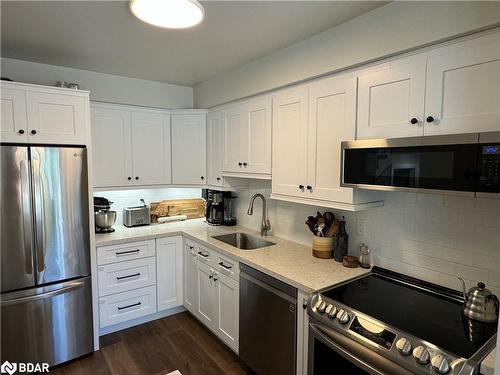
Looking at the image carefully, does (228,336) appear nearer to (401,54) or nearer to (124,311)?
(124,311)

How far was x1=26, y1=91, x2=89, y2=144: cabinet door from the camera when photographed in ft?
7.24

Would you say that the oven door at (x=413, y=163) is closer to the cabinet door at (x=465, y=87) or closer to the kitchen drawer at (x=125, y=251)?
the cabinet door at (x=465, y=87)

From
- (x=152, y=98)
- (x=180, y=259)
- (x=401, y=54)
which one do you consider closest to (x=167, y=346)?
(x=180, y=259)

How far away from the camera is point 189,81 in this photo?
332 cm

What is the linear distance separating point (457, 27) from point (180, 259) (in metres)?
2.82

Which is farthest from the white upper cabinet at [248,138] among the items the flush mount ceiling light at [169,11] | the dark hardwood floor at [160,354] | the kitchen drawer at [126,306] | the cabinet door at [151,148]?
the dark hardwood floor at [160,354]

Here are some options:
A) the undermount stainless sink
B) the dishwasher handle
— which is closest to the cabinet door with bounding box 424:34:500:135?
the dishwasher handle

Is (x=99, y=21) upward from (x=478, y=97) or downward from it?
upward

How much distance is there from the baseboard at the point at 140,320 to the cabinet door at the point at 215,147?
1395mm

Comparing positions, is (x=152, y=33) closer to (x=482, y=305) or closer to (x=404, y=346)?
(x=404, y=346)

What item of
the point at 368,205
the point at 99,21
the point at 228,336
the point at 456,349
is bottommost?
the point at 228,336

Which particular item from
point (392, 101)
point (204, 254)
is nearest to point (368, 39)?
point (392, 101)

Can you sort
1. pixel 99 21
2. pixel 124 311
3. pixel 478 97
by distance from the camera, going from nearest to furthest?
pixel 478 97 → pixel 99 21 → pixel 124 311

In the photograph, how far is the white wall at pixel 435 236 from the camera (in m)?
1.56
